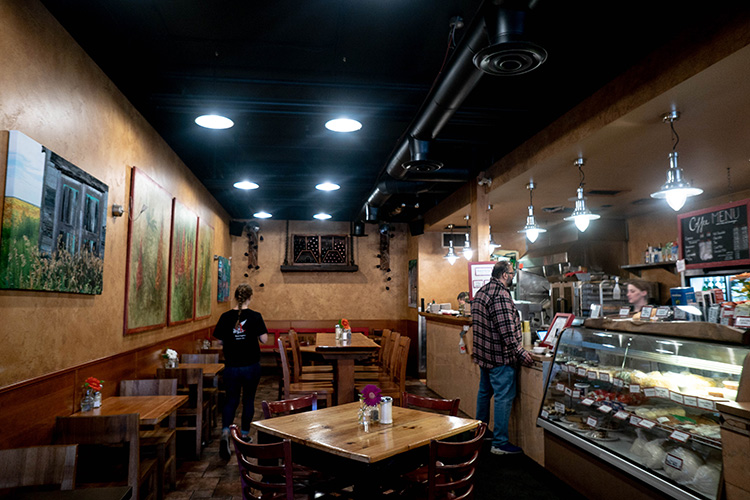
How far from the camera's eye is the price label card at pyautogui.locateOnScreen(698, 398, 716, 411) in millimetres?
2598

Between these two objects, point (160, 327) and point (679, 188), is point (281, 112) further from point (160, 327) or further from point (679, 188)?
point (679, 188)

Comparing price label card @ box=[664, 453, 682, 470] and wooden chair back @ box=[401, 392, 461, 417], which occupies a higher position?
wooden chair back @ box=[401, 392, 461, 417]

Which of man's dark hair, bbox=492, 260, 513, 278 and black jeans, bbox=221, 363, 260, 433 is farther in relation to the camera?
man's dark hair, bbox=492, 260, 513, 278

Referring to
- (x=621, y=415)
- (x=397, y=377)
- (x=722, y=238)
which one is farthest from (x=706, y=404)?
(x=397, y=377)

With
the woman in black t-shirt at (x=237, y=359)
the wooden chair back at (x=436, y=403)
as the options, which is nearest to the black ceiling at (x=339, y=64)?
the woman in black t-shirt at (x=237, y=359)

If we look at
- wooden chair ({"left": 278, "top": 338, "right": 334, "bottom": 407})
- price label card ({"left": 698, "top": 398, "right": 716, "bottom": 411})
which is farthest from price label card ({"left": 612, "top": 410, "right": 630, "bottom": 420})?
wooden chair ({"left": 278, "top": 338, "right": 334, "bottom": 407})

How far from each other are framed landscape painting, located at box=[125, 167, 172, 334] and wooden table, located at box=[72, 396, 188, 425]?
0.85 metres

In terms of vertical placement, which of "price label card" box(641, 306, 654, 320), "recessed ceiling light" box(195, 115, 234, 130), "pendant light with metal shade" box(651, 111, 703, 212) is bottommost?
"price label card" box(641, 306, 654, 320)

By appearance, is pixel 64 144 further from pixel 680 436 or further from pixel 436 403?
pixel 680 436

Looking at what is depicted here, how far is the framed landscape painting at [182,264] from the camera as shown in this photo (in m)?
5.95

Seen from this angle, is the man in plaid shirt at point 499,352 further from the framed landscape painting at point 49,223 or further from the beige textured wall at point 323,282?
the beige textured wall at point 323,282

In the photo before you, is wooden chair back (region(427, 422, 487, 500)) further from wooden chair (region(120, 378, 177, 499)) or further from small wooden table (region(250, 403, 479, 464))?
wooden chair (region(120, 378, 177, 499))

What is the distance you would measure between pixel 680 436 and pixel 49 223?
3.98m

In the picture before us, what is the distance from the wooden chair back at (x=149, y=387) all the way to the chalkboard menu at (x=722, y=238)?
13.9ft
